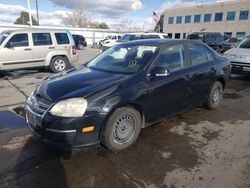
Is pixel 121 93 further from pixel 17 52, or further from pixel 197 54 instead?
pixel 17 52

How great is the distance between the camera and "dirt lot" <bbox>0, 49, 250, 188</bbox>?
2766 mm

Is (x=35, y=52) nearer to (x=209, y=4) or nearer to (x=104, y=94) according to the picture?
(x=104, y=94)

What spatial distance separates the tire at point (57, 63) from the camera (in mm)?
9883

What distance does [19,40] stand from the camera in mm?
8945

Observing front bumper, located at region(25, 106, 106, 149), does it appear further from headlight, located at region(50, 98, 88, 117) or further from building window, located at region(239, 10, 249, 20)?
building window, located at region(239, 10, 249, 20)

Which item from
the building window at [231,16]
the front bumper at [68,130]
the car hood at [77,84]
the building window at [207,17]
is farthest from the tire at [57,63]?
the building window at [207,17]

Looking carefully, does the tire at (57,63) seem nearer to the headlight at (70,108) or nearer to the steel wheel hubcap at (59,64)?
the steel wheel hubcap at (59,64)

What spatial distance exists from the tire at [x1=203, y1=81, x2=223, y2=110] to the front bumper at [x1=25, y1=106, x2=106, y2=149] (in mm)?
2976

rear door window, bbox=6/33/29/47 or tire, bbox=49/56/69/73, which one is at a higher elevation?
rear door window, bbox=6/33/29/47

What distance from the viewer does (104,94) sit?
3111mm

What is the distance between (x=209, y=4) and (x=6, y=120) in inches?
1923

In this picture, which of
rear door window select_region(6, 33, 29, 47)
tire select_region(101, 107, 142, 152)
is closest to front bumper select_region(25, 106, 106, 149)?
tire select_region(101, 107, 142, 152)

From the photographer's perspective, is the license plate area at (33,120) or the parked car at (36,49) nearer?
the license plate area at (33,120)

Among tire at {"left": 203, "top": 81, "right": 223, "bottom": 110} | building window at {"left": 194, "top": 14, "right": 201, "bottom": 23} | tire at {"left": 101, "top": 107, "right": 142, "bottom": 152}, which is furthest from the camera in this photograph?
building window at {"left": 194, "top": 14, "right": 201, "bottom": 23}
